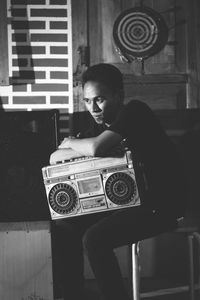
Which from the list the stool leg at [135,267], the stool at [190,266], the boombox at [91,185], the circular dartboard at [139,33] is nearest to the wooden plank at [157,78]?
the circular dartboard at [139,33]

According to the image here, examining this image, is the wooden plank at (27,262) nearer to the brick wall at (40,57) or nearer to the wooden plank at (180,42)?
the brick wall at (40,57)

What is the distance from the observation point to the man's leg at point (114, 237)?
5.61 feet

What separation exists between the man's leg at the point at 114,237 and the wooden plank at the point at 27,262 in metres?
0.44

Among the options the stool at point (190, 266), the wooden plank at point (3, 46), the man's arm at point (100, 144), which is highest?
the wooden plank at point (3, 46)

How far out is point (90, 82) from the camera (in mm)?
2104

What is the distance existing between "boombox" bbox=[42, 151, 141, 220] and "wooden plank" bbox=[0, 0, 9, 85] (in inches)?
45.6

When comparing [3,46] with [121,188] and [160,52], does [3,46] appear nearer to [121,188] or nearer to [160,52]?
[160,52]

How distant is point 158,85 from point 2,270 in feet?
5.23

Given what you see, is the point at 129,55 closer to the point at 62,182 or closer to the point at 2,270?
the point at 62,182

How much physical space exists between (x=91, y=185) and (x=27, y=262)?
1.65 feet

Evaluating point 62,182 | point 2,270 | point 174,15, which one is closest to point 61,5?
A: point 174,15

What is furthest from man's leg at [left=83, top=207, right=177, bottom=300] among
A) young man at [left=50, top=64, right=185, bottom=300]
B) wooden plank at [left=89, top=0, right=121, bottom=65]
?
wooden plank at [left=89, top=0, right=121, bottom=65]

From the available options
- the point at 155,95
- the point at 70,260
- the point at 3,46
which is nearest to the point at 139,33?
the point at 155,95

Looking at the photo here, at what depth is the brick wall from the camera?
3.05 metres
